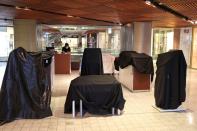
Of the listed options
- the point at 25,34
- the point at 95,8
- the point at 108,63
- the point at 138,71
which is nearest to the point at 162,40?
the point at 108,63

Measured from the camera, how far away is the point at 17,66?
439 centimetres

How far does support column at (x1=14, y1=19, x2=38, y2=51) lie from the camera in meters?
8.85

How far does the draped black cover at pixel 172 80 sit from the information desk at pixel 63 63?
600 centimetres

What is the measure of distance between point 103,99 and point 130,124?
0.73 metres

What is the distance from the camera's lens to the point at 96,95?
4.49m

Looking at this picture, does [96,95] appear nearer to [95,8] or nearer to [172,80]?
[172,80]

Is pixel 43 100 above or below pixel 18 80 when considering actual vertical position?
below

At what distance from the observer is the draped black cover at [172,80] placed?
→ 4.75m

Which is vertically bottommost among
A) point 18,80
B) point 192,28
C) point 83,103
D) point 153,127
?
point 153,127

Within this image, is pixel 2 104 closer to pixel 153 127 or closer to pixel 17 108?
pixel 17 108

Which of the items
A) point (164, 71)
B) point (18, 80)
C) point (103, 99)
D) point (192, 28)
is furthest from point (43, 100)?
point (192, 28)

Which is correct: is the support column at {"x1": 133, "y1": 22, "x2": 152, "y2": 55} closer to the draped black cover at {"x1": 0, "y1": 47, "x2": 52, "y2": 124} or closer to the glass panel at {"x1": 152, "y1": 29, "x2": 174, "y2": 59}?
the draped black cover at {"x1": 0, "y1": 47, "x2": 52, "y2": 124}

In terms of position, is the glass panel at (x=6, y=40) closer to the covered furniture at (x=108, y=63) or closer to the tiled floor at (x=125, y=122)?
the covered furniture at (x=108, y=63)

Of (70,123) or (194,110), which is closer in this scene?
(70,123)
